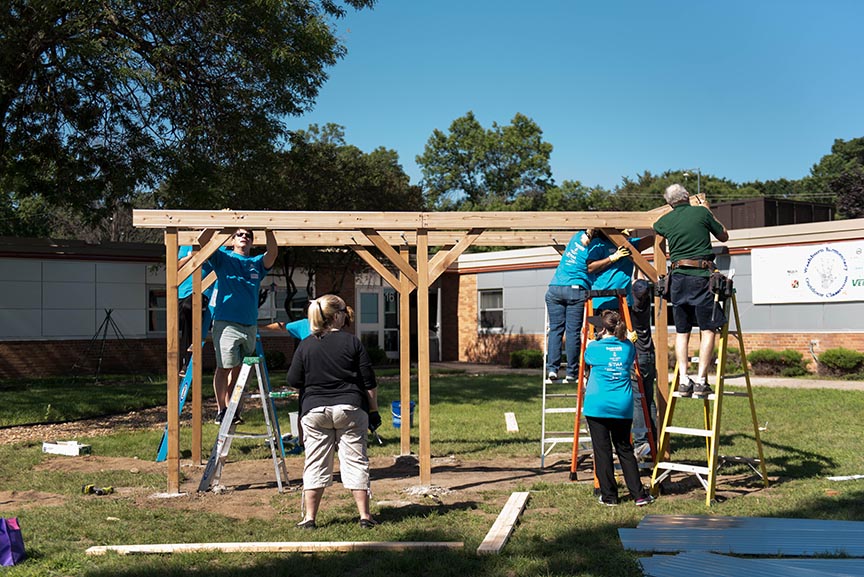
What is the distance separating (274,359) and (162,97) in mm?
11427

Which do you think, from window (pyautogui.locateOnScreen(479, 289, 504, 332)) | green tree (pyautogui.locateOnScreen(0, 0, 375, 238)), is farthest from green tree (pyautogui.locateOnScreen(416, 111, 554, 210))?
green tree (pyautogui.locateOnScreen(0, 0, 375, 238))

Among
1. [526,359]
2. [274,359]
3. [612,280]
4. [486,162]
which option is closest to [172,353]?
[612,280]

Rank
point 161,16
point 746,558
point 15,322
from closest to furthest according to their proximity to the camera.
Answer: point 746,558 < point 161,16 < point 15,322

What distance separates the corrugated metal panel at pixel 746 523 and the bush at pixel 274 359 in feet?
63.9

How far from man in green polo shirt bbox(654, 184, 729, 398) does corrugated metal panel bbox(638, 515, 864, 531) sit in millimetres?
1465

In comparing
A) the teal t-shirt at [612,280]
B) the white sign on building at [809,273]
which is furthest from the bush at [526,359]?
the teal t-shirt at [612,280]

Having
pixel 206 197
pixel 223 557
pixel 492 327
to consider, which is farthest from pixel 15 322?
pixel 223 557

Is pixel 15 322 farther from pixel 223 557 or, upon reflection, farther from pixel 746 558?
pixel 746 558

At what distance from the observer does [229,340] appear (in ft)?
29.9

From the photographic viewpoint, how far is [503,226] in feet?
26.7

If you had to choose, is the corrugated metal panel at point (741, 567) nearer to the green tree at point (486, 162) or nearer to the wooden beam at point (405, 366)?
the wooden beam at point (405, 366)

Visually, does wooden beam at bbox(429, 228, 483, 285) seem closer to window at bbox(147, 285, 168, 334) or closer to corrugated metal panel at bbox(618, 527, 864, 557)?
corrugated metal panel at bbox(618, 527, 864, 557)

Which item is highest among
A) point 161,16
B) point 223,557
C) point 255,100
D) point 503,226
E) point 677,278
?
point 161,16

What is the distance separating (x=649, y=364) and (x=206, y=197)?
918 cm
